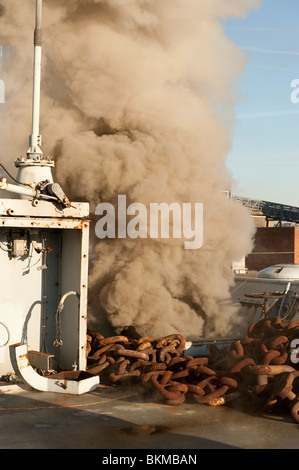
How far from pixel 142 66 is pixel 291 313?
7009 millimetres

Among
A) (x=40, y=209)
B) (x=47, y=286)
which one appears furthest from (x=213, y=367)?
(x=40, y=209)

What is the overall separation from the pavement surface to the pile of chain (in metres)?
0.23

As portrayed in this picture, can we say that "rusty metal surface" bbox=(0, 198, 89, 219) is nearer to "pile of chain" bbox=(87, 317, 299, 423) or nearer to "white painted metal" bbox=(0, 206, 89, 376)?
"white painted metal" bbox=(0, 206, 89, 376)

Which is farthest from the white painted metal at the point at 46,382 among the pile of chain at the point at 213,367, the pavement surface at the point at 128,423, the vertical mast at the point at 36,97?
the vertical mast at the point at 36,97

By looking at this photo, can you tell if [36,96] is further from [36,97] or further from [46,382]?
[46,382]

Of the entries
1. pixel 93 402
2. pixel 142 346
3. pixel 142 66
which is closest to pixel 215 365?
pixel 142 346

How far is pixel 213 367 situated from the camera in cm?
989

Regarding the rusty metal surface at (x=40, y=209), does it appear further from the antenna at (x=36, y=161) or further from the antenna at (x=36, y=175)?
the antenna at (x=36, y=161)

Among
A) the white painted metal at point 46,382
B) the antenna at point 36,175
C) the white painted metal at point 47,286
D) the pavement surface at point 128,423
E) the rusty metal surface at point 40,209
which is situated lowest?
the pavement surface at point 128,423

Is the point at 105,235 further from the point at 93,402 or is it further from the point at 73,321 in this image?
the point at 93,402

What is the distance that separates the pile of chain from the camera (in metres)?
8.76

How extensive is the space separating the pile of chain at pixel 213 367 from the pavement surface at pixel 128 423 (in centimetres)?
23

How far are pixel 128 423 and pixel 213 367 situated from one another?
7.53ft

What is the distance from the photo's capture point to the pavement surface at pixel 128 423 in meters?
7.30
